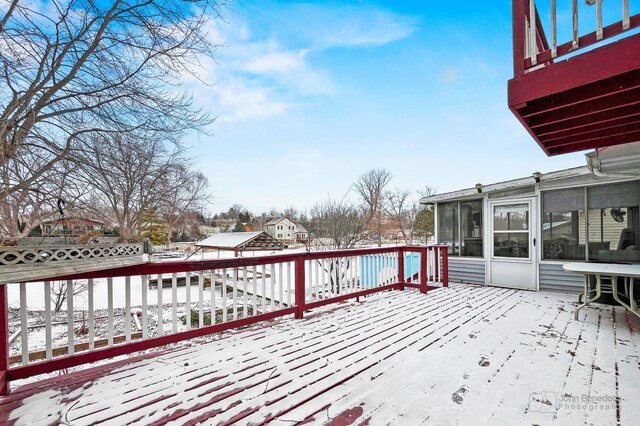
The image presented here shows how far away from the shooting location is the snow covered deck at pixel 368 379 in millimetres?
1749

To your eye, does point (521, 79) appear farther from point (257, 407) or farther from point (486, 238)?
point (486, 238)

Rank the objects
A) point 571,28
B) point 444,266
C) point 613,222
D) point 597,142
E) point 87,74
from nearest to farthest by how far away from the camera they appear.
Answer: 1. point 571,28
2. point 597,142
3. point 87,74
4. point 613,222
5. point 444,266

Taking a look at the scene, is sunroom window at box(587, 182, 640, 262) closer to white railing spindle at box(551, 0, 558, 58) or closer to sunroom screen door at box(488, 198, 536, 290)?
sunroom screen door at box(488, 198, 536, 290)

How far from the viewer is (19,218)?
2836 millimetres

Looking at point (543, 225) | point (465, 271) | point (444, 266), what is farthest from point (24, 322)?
point (543, 225)

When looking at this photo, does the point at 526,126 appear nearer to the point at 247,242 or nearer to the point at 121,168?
the point at 121,168

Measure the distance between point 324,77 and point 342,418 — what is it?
337 inches

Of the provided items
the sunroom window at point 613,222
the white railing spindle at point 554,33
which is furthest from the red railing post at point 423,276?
the white railing spindle at point 554,33

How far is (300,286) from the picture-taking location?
387 centimetres

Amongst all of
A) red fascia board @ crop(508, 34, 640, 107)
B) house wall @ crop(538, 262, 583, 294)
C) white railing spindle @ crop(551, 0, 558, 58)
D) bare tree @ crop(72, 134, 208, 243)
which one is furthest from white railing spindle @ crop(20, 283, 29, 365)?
house wall @ crop(538, 262, 583, 294)

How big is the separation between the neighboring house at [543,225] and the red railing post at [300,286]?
12.9 ft

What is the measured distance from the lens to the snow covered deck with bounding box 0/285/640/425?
68.9 inches

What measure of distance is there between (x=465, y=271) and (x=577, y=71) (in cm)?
556

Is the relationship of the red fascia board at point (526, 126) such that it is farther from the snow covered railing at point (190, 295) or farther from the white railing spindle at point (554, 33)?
the snow covered railing at point (190, 295)
